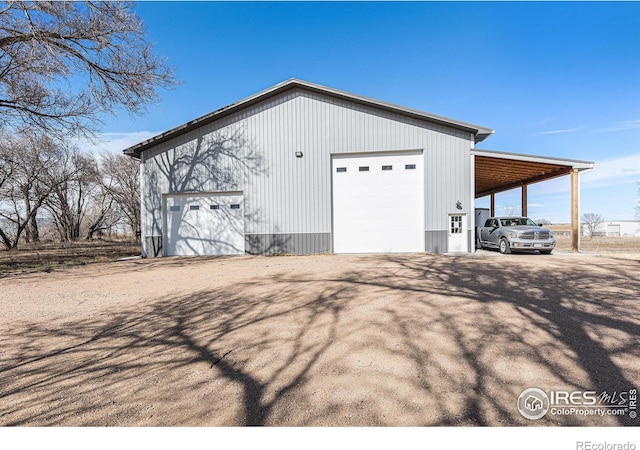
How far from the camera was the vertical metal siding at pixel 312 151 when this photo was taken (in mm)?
11312

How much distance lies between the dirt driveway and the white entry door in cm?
545

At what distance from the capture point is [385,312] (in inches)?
161

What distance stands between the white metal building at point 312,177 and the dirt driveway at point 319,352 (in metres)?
5.92

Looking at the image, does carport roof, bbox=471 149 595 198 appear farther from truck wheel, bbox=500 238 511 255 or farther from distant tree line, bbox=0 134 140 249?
distant tree line, bbox=0 134 140 249

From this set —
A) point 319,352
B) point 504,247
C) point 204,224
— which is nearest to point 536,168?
point 504,247

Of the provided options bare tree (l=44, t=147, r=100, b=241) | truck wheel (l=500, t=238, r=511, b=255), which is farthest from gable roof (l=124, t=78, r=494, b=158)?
bare tree (l=44, t=147, r=100, b=241)

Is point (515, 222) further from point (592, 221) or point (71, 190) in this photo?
point (592, 221)

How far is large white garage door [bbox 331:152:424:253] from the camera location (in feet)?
38.0

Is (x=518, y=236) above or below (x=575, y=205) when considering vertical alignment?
below

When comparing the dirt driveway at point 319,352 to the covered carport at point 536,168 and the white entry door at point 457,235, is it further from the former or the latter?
the covered carport at point 536,168

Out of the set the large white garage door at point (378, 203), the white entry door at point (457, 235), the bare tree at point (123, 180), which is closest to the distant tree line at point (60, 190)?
the bare tree at point (123, 180)

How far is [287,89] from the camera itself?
1208 centimetres

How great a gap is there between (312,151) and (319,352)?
390 inches
